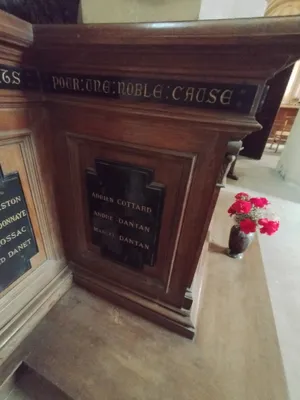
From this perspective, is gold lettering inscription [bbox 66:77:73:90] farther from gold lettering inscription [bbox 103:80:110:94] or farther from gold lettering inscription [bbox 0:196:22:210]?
gold lettering inscription [bbox 0:196:22:210]

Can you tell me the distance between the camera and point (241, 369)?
32.7 inches

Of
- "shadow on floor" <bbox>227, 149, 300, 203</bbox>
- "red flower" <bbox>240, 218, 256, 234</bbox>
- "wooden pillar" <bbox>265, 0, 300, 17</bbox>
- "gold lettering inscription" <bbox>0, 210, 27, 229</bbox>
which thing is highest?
"wooden pillar" <bbox>265, 0, 300, 17</bbox>

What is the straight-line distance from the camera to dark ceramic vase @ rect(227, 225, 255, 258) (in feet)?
4.17

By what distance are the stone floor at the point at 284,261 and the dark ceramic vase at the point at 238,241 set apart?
0.28 meters

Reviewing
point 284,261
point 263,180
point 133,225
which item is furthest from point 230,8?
point 263,180

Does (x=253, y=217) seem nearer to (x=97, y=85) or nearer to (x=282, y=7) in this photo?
(x=97, y=85)

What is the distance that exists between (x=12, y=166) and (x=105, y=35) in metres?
0.50

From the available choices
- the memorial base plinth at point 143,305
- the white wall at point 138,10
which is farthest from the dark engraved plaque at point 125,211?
the white wall at point 138,10

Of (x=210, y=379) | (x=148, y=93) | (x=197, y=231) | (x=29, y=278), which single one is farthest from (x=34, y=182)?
(x=210, y=379)

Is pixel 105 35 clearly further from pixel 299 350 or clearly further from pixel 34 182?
pixel 299 350

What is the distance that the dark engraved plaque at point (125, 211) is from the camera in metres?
0.76

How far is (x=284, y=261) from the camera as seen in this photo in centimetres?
155

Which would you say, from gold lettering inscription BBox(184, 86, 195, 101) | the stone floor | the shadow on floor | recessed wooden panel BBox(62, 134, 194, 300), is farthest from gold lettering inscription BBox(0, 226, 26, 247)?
the shadow on floor

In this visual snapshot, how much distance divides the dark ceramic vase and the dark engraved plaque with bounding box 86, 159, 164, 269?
0.63 meters
